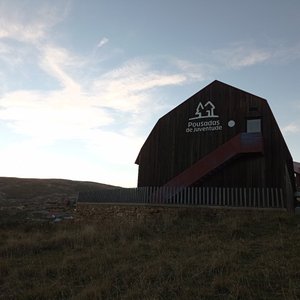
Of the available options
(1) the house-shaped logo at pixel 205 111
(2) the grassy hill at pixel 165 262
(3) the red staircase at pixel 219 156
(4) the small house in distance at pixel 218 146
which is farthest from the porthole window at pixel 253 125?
(2) the grassy hill at pixel 165 262

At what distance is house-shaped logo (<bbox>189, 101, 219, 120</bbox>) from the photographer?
83.8ft

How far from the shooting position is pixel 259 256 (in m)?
10.2

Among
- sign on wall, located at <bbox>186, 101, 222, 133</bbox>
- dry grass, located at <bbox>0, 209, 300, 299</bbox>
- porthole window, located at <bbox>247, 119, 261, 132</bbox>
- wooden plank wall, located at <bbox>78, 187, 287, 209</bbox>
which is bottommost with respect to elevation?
dry grass, located at <bbox>0, 209, 300, 299</bbox>

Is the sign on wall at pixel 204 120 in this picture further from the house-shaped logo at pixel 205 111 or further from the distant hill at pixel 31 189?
the distant hill at pixel 31 189

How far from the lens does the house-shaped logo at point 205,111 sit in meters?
25.5

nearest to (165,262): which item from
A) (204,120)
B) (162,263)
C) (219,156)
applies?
(162,263)

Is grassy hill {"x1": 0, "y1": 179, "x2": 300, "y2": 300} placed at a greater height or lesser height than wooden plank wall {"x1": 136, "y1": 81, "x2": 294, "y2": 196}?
lesser

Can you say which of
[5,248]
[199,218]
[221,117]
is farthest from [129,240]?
[221,117]

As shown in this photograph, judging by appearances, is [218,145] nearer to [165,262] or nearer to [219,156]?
[219,156]

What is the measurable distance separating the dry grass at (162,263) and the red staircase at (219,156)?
23.7 ft

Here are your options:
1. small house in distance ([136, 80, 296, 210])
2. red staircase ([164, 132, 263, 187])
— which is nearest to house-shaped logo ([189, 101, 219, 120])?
small house in distance ([136, 80, 296, 210])

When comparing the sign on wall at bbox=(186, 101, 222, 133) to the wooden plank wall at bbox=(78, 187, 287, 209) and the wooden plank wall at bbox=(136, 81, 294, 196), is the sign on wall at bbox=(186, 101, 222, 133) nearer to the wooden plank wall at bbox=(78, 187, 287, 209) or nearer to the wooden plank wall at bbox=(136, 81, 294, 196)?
the wooden plank wall at bbox=(136, 81, 294, 196)

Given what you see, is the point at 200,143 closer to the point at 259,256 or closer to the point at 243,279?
the point at 259,256

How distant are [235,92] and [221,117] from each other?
1.90 metres
